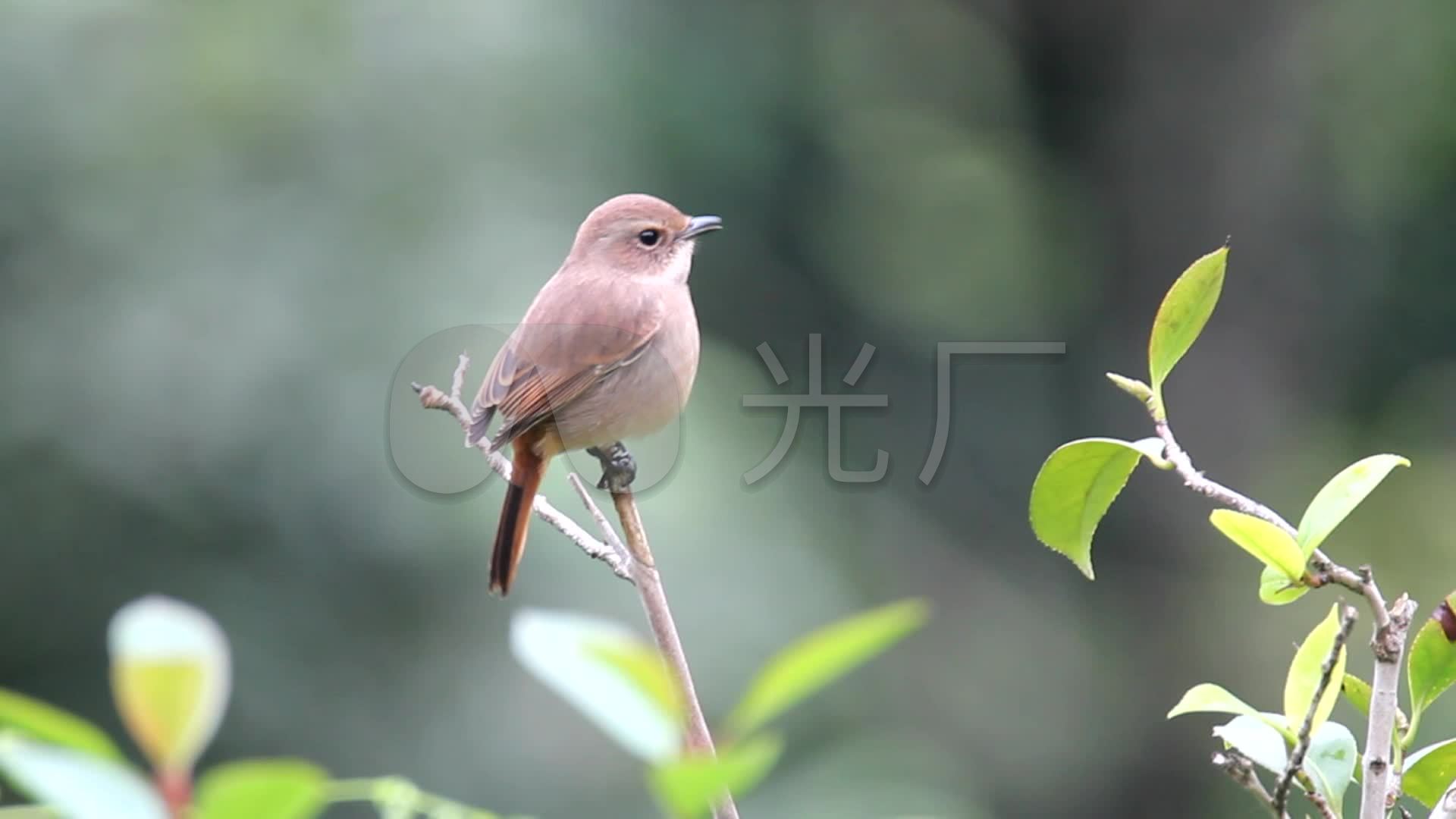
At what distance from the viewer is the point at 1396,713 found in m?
1.44

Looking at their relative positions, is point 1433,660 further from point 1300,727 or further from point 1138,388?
point 1138,388

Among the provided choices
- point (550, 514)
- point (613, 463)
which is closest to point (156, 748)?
point (550, 514)

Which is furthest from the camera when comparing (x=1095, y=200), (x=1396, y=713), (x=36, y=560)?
(x=1095, y=200)

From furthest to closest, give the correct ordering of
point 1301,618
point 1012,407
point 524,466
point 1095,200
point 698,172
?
point 1095,200
point 1012,407
point 1301,618
point 698,172
point 524,466

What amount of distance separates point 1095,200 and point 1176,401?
1.29 metres

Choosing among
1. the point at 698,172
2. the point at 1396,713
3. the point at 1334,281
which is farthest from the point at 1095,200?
the point at 1396,713

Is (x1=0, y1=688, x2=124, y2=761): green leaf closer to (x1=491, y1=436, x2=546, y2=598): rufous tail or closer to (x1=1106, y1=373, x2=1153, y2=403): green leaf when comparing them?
(x1=1106, y1=373, x2=1153, y2=403): green leaf

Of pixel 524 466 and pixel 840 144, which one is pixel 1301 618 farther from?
pixel 524 466

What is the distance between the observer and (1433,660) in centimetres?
150

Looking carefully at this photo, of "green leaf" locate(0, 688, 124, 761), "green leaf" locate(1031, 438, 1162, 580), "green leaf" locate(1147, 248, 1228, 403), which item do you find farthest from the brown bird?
"green leaf" locate(0, 688, 124, 761)

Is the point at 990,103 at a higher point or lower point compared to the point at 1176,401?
higher

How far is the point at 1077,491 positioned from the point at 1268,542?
281 mm

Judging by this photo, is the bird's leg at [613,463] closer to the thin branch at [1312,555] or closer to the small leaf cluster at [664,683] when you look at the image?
the thin branch at [1312,555]

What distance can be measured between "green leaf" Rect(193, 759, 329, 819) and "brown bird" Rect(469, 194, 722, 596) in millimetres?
2567
